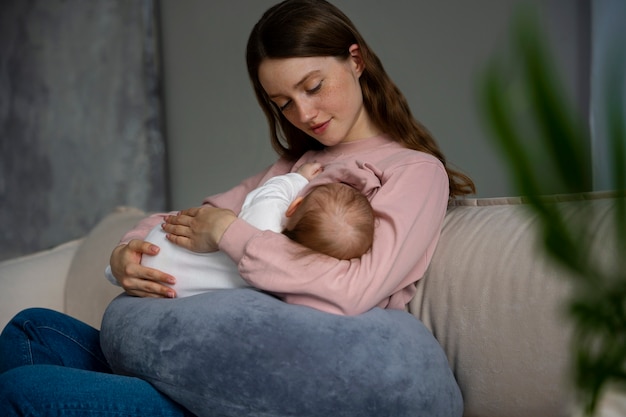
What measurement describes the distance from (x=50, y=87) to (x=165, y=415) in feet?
8.42

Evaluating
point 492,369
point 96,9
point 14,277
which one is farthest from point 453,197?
point 96,9

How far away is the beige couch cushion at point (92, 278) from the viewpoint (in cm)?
216

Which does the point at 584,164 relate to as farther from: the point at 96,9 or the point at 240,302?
the point at 96,9

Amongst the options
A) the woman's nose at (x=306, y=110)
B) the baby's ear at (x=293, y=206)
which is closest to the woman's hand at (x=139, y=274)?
the baby's ear at (x=293, y=206)

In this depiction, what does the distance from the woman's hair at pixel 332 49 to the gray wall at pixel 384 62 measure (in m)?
0.17

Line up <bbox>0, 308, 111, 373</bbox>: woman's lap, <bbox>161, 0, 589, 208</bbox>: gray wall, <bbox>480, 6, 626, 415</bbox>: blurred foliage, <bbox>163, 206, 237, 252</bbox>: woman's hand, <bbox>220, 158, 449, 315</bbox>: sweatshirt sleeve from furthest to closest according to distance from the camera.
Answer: <bbox>161, 0, 589, 208</bbox>: gray wall → <bbox>0, 308, 111, 373</bbox>: woman's lap → <bbox>163, 206, 237, 252</bbox>: woman's hand → <bbox>220, 158, 449, 315</bbox>: sweatshirt sleeve → <bbox>480, 6, 626, 415</bbox>: blurred foliage

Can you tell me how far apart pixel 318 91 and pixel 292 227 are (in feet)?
1.24

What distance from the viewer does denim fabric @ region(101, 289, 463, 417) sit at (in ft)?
3.79

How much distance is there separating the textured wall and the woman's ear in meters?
1.92

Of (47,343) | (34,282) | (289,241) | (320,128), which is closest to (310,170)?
(320,128)

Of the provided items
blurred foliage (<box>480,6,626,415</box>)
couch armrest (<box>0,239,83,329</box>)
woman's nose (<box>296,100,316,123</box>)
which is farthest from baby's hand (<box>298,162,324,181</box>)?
blurred foliage (<box>480,6,626,415</box>)

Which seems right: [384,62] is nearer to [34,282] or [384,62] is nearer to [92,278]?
[92,278]

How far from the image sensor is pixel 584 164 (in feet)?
1.06

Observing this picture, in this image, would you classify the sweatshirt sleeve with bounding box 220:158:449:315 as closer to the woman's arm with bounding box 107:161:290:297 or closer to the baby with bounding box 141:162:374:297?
the baby with bounding box 141:162:374:297
